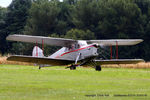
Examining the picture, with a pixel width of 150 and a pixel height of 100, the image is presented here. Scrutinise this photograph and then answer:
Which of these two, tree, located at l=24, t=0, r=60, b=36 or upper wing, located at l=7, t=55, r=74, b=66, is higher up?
upper wing, located at l=7, t=55, r=74, b=66

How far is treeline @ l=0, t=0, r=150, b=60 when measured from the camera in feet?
234

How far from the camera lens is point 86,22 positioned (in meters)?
77.7

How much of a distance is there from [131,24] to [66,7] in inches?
840

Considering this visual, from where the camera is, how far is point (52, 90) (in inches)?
476

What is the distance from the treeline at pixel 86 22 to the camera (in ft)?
234

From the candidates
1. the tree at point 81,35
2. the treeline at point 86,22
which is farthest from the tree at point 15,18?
the tree at point 81,35

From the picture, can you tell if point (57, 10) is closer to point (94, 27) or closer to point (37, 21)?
point (37, 21)

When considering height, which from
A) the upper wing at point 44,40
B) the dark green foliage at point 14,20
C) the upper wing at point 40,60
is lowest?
the dark green foliage at point 14,20

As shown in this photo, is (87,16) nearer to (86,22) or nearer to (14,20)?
(86,22)

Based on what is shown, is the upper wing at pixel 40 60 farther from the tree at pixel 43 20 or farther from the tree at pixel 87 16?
the tree at pixel 43 20

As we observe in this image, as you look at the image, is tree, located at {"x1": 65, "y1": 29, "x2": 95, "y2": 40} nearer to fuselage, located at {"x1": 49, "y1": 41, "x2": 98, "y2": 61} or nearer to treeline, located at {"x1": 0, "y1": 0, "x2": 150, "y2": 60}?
treeline, located at {"x1": 0, "y1": 0, "x2": 150, "y2": 60}

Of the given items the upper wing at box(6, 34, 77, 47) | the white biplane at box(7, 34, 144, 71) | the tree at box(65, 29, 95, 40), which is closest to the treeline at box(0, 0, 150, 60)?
the tree at box(65, 29, 95, 40)

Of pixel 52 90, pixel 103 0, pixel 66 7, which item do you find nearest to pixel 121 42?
pixel 52 90

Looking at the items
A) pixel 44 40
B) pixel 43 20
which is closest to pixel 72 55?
pixel 44 40
